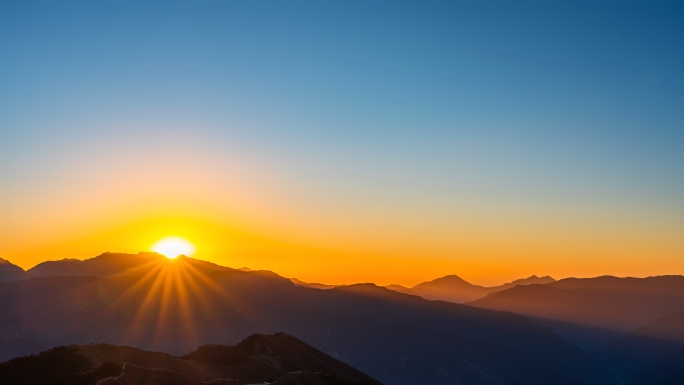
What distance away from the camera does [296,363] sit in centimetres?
12331

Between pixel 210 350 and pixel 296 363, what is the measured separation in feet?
58.3

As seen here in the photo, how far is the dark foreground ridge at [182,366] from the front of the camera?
7419cm

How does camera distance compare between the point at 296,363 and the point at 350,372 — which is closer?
the point at 296,363

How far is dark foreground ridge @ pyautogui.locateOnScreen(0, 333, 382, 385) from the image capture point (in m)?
74.2

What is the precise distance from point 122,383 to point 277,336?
67512 millimetres

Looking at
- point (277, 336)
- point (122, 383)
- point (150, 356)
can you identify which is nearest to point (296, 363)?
point (277, 336)

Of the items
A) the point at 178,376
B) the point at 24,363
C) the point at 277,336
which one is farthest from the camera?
the point at 277,336

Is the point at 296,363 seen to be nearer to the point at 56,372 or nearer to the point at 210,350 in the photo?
the point at 210,350

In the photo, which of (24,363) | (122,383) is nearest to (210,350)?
(24,363)

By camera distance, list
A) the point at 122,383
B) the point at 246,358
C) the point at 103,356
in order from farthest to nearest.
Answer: the point at 246,358, the point at 103,356, the point at 122,383

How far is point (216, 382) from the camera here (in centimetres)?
7838

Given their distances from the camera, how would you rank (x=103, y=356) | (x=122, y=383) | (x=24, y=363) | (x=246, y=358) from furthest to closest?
(x=246, y=358)
(x=103, y=356)
(x=24, y=363)
(x=122, y=383)

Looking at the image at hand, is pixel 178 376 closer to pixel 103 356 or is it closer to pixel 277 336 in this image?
pixel 103 356

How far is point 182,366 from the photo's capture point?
95188mm
